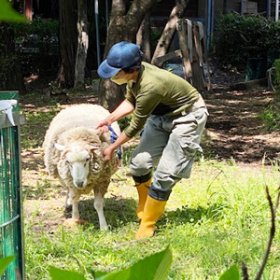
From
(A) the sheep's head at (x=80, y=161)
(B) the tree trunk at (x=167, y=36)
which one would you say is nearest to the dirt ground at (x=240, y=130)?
(B) the tree trunk at (x=167, y=36)

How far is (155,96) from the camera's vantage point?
17.0 feet

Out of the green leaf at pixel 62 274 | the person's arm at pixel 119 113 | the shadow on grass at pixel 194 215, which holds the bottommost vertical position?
the shadow on grass at pixel 194 215

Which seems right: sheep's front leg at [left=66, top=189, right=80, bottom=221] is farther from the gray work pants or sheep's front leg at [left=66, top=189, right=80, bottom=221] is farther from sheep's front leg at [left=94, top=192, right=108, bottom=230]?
the gray work pants

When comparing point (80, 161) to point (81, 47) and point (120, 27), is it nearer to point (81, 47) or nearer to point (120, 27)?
point (120, 27)

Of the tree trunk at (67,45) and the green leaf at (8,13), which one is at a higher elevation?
the green leaf at (8,13)

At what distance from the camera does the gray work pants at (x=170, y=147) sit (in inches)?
215

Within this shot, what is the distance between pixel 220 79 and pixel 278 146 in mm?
10336

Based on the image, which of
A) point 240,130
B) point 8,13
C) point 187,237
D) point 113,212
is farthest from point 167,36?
point 8,13

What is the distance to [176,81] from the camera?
17.7ft

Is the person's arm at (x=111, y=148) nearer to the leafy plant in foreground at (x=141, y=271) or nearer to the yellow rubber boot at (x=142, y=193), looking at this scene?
the yellow rubber boot at (x=142, y=193)

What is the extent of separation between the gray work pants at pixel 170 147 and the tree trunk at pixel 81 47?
10.9 meters

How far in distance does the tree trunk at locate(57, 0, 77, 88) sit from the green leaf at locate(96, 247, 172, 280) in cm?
1672

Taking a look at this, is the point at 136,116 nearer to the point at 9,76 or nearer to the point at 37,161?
the point at 37,161

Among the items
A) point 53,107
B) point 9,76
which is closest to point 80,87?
point 9,76
